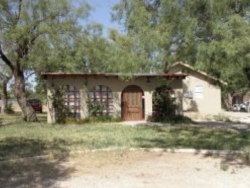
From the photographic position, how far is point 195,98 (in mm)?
34438

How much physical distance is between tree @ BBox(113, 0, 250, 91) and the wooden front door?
13473 mm

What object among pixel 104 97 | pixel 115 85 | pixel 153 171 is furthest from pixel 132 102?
pixel 153 171

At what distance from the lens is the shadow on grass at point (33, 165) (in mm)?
8930

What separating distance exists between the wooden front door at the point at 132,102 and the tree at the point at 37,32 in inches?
164

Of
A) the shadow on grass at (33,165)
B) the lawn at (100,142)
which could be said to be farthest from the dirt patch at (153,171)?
the lawn at (100,142)

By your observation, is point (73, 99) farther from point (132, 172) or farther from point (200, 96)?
point (132, 172)

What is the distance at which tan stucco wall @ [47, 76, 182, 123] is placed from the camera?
1028 inches

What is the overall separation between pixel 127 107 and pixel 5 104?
23.0 metres

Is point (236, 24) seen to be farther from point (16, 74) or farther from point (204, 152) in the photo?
point (16, 74)

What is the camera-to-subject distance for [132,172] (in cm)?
973

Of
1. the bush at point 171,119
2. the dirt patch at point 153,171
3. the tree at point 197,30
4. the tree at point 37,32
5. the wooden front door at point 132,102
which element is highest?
the tree at point 37,32

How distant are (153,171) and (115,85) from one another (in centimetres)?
1717

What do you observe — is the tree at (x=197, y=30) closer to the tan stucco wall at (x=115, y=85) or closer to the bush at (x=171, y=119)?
the bush at (x=171, y=119)

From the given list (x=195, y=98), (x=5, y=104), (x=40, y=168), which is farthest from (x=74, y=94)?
(x=5, y=104)
